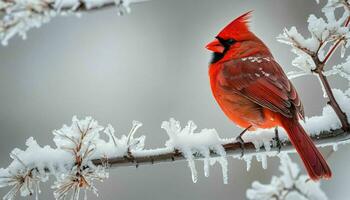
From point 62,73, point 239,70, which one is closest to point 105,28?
point 62,73

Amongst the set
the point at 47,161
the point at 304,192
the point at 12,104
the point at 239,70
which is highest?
the point at 12,104

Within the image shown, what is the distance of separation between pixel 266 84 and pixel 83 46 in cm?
604

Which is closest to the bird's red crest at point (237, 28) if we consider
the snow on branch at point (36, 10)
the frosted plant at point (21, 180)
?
the frosted plant at point (21, 180)

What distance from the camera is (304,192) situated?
5.25ft

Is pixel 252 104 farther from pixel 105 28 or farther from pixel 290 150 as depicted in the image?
pixel 105 28

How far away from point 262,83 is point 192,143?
1141 mm

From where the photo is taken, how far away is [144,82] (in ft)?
25.8

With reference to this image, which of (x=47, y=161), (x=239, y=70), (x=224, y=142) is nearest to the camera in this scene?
(x=47, y=161)

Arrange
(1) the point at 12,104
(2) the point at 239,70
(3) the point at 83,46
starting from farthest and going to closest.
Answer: (3) the point at 83,46, (1) the point at 12,104, (2) the point at 239,70

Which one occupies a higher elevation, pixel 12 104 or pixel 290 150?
pixel 12 104

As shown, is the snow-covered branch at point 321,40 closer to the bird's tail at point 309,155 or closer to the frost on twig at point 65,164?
the bird's tail at point 309,155

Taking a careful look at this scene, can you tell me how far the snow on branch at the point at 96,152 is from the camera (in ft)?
6.57

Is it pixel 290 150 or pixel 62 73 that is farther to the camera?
pixel 62 73

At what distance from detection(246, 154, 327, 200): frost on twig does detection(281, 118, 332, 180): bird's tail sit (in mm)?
801
